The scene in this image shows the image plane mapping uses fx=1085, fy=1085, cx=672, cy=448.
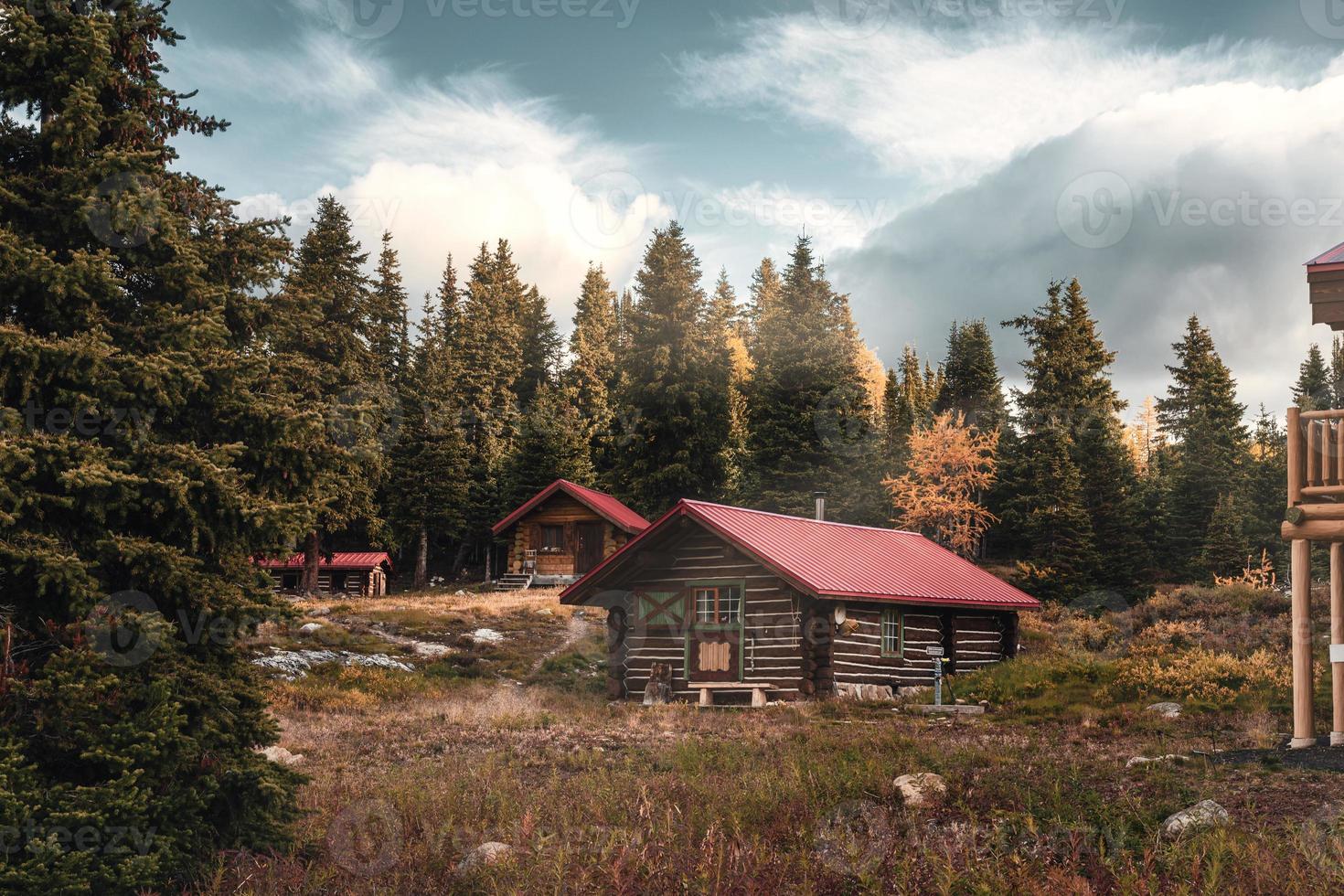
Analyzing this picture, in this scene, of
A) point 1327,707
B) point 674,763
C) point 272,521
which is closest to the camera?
point 272,521

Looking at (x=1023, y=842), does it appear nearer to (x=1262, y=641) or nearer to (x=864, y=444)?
(x=1262, y=641)

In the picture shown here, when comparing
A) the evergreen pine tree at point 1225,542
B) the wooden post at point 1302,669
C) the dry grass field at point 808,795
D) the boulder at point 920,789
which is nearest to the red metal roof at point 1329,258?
the wooden post at point 1302,669

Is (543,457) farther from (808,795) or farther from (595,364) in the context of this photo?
Result: (808,795)

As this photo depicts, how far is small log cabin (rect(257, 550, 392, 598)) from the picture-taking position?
170 feet

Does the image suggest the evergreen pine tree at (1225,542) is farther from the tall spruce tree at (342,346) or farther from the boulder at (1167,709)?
the tall spruce tree at (342,346)

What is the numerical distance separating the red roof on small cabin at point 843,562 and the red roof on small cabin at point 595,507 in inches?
624

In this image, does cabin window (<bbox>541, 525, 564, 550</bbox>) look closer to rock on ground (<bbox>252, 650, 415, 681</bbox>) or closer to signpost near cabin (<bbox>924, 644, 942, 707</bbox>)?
rock on ground (<bbox>252, 650, 415, 681</bbox>)

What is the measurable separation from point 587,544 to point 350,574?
12568 mm

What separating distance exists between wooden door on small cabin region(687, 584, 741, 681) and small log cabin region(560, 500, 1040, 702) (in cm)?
3

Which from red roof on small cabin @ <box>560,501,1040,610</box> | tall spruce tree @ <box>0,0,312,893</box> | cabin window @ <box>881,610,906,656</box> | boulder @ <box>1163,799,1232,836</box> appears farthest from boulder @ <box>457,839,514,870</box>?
cabin window @ <box>881,610,906,656</box>

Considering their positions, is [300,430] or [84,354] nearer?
[84,354]

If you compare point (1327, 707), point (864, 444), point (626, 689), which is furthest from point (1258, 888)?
point (864, 444)

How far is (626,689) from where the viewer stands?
1063 inches

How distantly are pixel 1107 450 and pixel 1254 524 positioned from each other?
7.08m
